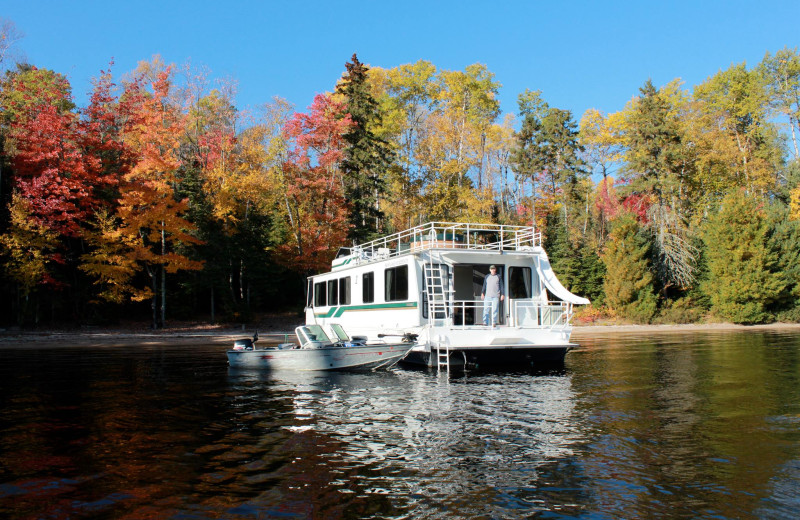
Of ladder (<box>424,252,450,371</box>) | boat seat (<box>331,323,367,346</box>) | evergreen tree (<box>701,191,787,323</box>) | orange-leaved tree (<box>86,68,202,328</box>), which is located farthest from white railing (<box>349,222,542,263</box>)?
evergreen tree (<box>701,191,787,323</box>)

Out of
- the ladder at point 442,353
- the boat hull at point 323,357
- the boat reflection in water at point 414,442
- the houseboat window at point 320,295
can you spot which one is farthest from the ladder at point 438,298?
the houseboat window at point 320,295

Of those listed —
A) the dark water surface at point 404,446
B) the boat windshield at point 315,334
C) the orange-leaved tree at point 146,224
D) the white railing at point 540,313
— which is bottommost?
the dark water surface at point 404,446

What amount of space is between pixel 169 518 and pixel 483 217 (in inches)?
1610

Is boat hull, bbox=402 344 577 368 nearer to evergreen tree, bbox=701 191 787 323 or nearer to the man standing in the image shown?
the man standing

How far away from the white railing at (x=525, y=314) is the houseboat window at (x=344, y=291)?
4.82 m

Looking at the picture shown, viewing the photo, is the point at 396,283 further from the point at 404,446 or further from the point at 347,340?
the point at 404,446

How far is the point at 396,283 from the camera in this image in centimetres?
1764

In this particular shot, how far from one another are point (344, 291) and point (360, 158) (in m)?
20.5

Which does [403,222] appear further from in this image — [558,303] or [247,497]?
[247,497]

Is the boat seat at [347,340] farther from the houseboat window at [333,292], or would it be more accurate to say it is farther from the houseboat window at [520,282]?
the houseboat window at [520,282]

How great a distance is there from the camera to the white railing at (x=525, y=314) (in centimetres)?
1606

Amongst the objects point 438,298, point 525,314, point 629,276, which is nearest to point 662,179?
point 629,276

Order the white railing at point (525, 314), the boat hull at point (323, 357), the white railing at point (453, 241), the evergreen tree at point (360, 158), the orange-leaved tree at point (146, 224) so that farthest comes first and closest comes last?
the evergreen tree at point (360, 158) < the orange-leaved tree at point (146, 224) < the white railing at point (453, 241) < the white railing at point (525, 314) < the boat hull at point (323, 357)

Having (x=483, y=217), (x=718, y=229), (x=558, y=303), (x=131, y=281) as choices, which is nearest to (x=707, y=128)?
(x=718, y=229)
